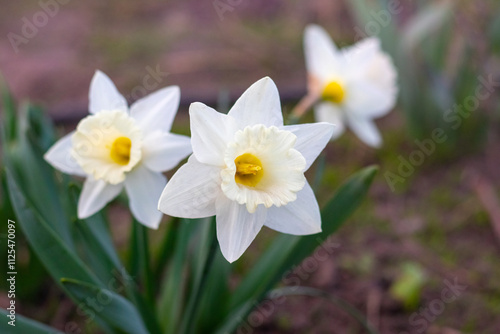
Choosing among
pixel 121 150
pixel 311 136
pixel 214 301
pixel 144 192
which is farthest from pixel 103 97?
pixel 214 301

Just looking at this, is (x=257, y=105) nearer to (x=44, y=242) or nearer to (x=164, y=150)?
(x=164, y=150)

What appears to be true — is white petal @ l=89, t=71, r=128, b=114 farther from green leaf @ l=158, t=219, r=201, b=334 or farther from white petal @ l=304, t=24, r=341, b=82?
white petal @ l=304, t=24, r=341, b=82

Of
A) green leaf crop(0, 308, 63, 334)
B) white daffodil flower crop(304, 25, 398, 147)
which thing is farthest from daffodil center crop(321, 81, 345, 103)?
green leaf crop(0, 308, 63, 334)

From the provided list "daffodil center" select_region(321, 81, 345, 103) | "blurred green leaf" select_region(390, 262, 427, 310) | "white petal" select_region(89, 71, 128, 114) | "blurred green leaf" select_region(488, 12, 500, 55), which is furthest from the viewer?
"blurred green leaf" select_region(488, 12, 500, 55)

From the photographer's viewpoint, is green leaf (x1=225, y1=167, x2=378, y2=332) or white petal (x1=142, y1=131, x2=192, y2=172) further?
green leaf (x1=225, y1=167, x2=378, y2=332)

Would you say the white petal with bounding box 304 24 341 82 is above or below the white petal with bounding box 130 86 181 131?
below

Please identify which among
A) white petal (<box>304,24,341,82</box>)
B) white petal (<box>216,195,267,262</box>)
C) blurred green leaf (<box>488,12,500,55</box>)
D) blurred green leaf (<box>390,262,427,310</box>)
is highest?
white petal (<box>216,195,267,262</box>)
